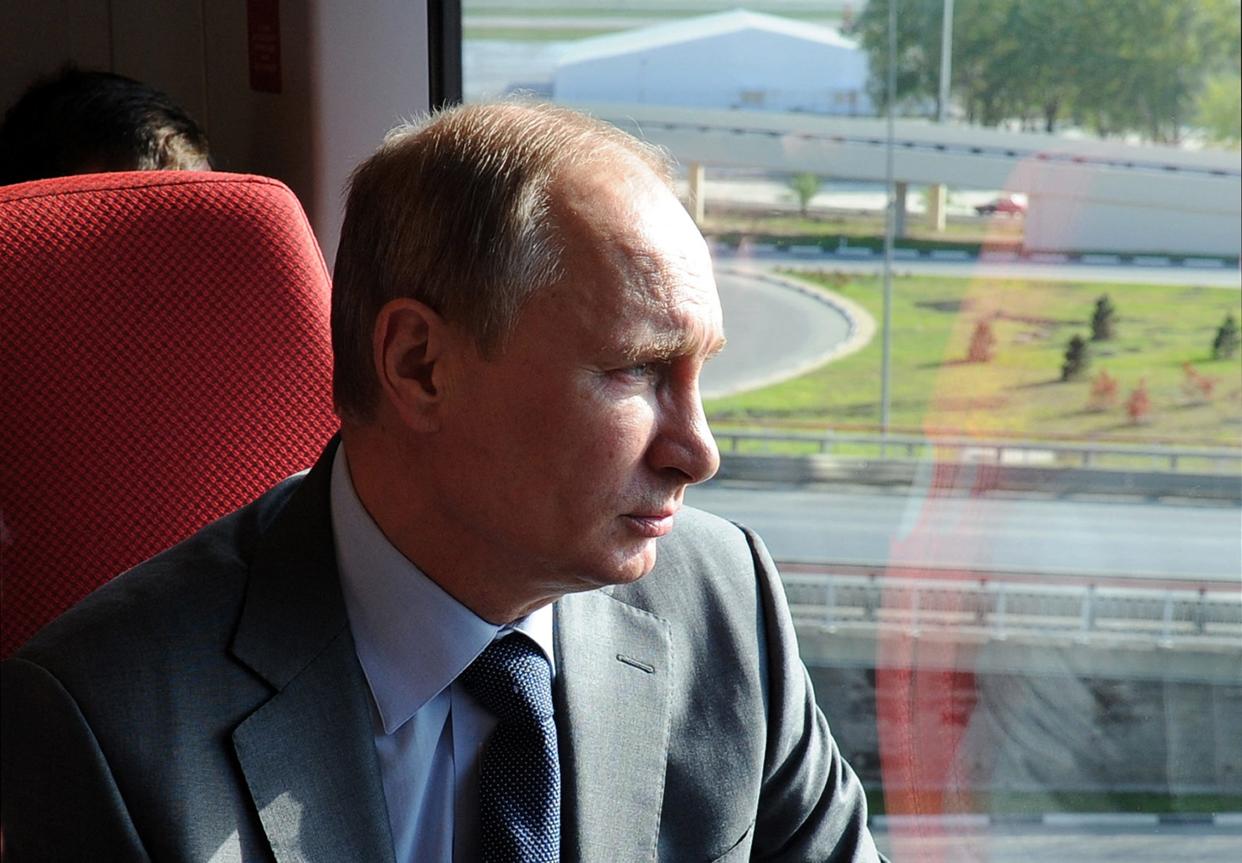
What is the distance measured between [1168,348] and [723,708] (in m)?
1.34

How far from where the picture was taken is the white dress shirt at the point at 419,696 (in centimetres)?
95

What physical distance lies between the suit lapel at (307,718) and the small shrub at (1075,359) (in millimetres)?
1601

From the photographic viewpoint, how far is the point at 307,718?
3.00ft

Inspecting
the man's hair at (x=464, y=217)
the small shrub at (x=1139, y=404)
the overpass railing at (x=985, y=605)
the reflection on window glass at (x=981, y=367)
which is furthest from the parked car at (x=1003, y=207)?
the man's hair at (x=464, y=217)

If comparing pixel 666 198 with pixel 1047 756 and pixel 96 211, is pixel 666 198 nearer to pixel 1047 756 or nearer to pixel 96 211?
pixel 96 211

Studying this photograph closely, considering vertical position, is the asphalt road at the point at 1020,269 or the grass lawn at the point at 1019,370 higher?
the asphalt road at the point at 1020,269

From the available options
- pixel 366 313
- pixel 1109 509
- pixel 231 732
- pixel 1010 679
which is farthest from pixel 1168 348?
pixel 231 732

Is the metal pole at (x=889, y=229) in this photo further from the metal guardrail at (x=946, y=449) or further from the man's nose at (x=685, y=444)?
the man's nose at (x=685, y=444)

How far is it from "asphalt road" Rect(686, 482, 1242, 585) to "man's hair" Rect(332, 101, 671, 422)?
1.39 meters

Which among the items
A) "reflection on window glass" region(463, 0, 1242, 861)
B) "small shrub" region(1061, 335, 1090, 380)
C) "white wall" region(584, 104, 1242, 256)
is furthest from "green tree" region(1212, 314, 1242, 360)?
"small shrub" region(1061, 335, 1090, 380)

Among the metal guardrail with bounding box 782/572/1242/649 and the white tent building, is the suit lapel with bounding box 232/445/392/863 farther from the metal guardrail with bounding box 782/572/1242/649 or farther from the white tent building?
the metal guardrail with bounding box 782/572/1242/649

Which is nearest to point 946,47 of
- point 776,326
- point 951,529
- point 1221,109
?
point 1221,109

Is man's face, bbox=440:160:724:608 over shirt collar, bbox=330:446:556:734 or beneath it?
over

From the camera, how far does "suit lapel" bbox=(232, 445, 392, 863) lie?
2.91 ft
